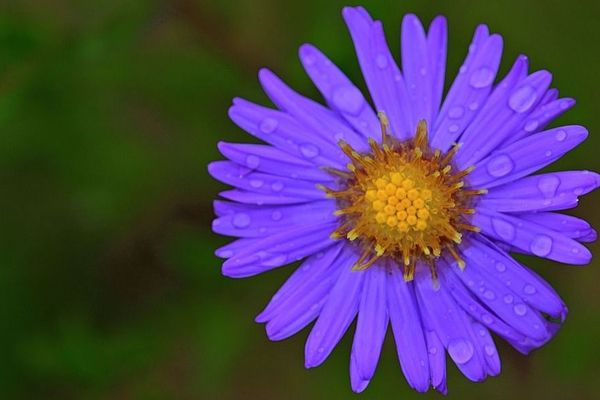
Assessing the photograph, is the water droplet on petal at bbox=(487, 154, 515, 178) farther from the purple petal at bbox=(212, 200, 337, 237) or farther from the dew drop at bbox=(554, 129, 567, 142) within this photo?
the purple petal at bbox=(212, 200, 337, 237)

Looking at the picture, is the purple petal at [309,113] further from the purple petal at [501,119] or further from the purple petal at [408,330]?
the purple petal at [408,330]

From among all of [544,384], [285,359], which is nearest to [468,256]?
[544,384]

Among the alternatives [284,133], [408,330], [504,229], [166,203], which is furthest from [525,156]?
[166,203]

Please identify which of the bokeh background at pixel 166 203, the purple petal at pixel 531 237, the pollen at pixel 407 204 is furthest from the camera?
the bokeh background at pixel 166 203

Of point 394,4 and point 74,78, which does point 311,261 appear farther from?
point 74,78

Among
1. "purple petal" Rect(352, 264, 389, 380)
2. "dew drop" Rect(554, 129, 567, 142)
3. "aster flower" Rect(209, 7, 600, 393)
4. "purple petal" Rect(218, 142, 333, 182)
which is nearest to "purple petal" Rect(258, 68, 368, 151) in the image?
"aster flower" Rect(209, 7, 600, 393)

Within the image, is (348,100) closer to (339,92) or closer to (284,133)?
(339,92)

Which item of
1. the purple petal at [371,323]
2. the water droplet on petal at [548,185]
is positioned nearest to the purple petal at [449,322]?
the purple petal at [371,323]

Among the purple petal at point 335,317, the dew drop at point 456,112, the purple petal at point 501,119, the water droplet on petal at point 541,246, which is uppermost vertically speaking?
the dew drop at point 456,112
